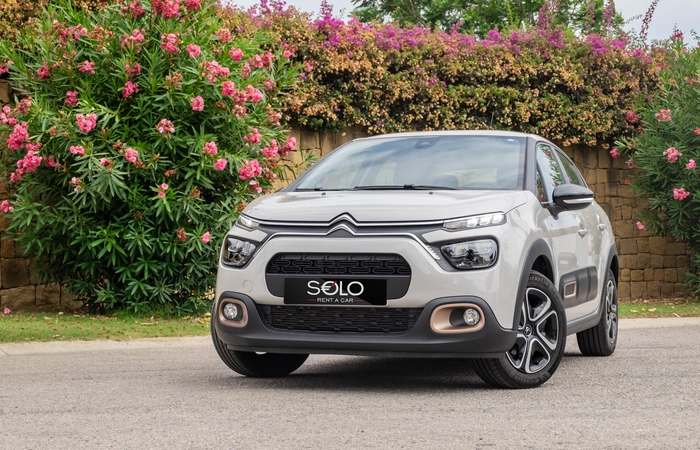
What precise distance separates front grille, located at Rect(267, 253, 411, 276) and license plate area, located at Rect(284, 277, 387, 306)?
0.05 m

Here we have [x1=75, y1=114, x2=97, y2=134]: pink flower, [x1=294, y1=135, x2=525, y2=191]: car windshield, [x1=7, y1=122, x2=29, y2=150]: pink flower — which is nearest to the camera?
[x1=294, y1=135, x2=525, y2=191]: car windshield

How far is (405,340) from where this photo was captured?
239 inches

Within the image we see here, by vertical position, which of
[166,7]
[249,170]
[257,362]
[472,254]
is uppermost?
[166,7]

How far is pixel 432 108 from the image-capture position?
15.8 m

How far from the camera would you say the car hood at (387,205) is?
617 cm

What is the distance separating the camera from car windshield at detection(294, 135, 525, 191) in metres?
7.06

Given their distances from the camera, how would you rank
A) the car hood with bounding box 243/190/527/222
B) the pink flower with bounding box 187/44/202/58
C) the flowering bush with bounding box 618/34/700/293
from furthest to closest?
the flowering bush with bounding box 618/34/700/293
the pink flower with bounding box 187/44/202/58
the car hood with bounding box 243/190/527/222

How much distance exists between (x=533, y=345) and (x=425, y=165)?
1469mm

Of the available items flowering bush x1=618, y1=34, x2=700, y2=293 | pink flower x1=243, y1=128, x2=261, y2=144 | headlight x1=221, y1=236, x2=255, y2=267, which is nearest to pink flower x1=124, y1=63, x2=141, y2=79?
pink flower x1=243, y1=128, x2=261, y2=144

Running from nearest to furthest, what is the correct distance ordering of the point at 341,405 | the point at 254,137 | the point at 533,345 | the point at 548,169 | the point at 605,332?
the point at 341,405
the point at 533,345
the point at 548,169
the point at 605,332
the point at 254,137

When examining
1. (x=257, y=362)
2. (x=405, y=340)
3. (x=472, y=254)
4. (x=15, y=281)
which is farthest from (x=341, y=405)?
(x=15, y=281)

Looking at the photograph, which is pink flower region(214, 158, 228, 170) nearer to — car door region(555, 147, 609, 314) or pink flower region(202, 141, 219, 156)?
pink flower region(202, 141, 219, 156)

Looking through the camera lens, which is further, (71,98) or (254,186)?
(254,186)

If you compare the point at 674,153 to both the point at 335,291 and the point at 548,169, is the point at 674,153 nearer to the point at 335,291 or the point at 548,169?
the point at 548,169
